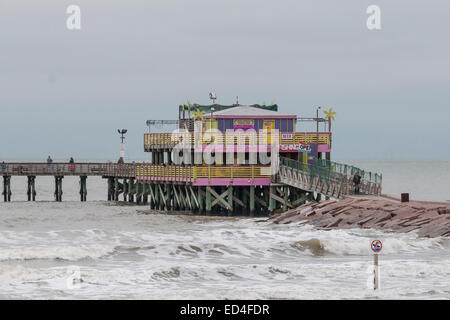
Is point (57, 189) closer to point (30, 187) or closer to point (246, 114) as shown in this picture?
point (30, 187)

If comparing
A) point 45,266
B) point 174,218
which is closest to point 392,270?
point 45,266

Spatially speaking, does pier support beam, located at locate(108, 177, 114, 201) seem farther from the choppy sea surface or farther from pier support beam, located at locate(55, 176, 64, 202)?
the choppy sea surface

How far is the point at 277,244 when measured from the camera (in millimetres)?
37688

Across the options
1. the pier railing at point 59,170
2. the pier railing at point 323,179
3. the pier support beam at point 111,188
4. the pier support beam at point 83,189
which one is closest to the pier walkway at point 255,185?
the pier railing at point 323,179

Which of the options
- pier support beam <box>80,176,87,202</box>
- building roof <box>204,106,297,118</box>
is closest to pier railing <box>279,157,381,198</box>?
building roof <box>204,106,297,118</box>

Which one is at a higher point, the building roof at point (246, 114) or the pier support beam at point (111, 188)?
the building roof at point (246, 114)

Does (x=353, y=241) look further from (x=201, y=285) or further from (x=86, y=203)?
(x=86, y=203)

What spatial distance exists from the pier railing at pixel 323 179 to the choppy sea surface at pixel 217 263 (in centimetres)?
438

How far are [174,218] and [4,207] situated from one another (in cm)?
2159

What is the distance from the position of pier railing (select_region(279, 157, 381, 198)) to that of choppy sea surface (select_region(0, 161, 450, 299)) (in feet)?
14.4

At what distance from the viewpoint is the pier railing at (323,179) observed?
167 feet

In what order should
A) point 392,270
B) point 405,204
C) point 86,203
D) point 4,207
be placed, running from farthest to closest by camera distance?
point 86,203 < point 4,207 < point 405,204 < point 392,270

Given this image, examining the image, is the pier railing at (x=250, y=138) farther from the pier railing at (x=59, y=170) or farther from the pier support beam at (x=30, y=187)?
the pier support beam at (x=30, y=187)

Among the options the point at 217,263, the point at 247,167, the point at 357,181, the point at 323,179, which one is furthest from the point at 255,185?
the point at 217,263
